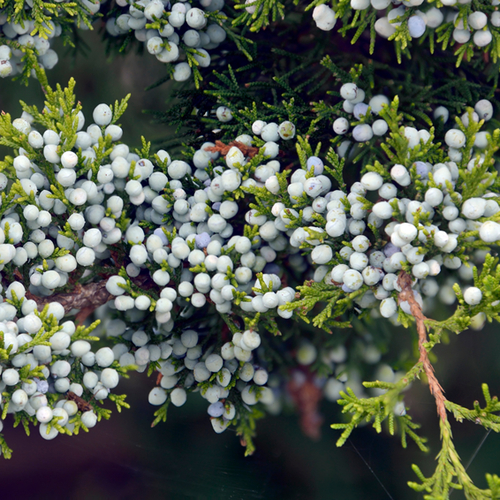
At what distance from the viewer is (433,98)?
100 cm

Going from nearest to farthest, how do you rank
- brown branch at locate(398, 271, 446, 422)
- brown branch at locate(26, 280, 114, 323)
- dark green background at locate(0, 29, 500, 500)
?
brown branch at locate(398, 271, 446, 422)
brown branch at locate(26, 280, 114, 323)
dark green background at locate(0, 29, 500, 500)

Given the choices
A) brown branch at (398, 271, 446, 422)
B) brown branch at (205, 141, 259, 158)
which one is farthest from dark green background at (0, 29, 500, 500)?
brown branch at (205, 141, 259, 158)

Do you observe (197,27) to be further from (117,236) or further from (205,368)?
(205,368)

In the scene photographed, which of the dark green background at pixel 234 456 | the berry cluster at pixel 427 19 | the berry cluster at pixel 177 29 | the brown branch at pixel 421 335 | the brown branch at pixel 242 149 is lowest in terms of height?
the dark green background at pixel 234 456

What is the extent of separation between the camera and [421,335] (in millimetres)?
775

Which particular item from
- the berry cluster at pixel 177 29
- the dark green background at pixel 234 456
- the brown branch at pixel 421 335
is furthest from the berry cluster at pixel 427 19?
the dark green background at pixel 234 456

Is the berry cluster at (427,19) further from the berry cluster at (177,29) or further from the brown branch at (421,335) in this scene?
the brown branch at (421,335)

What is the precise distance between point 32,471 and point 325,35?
122cm

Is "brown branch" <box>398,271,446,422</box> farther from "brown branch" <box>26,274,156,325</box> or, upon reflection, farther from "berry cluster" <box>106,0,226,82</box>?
"berry cluster" <box>106,0,226,82</box>

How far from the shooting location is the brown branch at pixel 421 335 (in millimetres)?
752

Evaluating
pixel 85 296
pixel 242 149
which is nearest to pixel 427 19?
pixel 242 149

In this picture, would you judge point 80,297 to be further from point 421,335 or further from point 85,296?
point 421,335

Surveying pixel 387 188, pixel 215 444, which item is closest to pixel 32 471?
pixel 215 444

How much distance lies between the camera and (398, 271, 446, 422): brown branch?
75 centimetres
